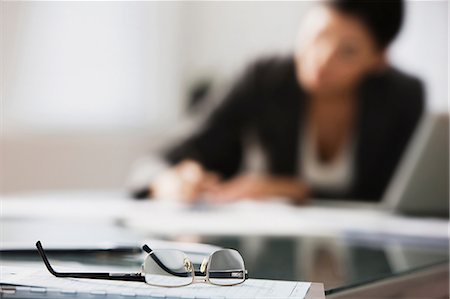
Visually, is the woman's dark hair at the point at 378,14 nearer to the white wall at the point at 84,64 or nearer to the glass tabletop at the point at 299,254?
the white wall at the point at 84,64

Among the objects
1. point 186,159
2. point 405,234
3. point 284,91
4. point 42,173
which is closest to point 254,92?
point 284,91

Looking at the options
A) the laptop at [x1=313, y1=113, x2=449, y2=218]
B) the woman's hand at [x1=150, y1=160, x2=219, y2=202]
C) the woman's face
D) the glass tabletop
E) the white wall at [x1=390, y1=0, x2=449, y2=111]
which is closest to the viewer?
the glass tabletop

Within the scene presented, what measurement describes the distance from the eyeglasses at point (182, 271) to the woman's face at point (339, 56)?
6.58ft

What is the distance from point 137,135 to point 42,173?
52cm

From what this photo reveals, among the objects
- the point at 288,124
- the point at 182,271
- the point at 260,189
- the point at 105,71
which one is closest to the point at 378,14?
the point at 288,124

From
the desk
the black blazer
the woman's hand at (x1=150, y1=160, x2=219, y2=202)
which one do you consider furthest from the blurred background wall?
the desk

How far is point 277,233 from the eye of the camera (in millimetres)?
1342

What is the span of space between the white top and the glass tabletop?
1319 millimetres

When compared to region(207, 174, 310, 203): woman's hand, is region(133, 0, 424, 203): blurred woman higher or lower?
higher

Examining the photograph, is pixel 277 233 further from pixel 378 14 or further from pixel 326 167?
pixel 378 14

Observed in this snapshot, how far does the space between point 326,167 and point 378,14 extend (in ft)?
2.06

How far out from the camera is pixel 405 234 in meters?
1.29

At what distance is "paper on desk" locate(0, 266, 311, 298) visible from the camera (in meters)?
0.63

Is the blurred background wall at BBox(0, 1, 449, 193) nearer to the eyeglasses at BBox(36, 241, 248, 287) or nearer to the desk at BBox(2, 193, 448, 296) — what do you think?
the desk at BBox(2, 193, 448, 296)
